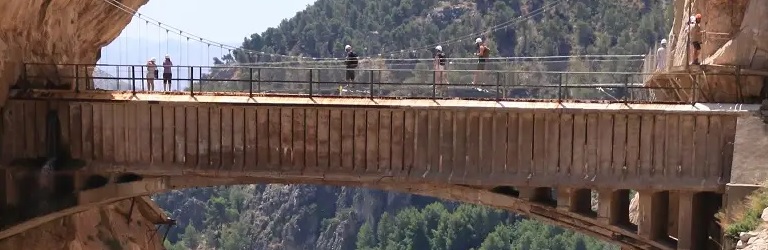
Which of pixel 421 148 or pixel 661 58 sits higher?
pixel 661 58

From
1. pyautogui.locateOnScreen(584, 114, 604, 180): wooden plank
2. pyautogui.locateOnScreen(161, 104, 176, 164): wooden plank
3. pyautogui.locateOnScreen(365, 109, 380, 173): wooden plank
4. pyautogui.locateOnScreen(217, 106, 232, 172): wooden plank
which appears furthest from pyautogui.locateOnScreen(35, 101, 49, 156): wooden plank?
pyautogui.locateOnScreen(584, 114, 604, 180): wooden plank

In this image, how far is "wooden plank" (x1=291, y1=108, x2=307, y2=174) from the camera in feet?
116

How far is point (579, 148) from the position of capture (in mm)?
34156

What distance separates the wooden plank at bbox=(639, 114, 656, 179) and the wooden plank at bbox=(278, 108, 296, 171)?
7935 millimetres

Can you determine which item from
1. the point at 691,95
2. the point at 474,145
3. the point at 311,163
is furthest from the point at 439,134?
the point at 691,95

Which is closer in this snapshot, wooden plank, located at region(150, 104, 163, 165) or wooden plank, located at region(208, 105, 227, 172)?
wooden plank, located at region(208, 105, 227, 172)

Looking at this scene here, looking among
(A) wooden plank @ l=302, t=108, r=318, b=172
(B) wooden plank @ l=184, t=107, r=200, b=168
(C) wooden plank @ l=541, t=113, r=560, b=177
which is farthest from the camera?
(B) wooden plank @ l=184, t=107, r=200, b=168

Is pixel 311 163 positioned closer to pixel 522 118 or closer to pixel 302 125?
pixel 302 125

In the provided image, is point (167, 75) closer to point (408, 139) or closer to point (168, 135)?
point (168, 135)

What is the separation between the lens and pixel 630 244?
34.5 m

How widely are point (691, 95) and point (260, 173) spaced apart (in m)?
10.1

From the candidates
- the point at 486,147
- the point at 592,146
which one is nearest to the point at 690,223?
the point at 592,146

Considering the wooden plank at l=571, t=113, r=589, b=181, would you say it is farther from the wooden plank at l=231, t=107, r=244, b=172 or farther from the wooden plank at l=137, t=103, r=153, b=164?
the wooden plank at l=137, t=103, r=153, b=164

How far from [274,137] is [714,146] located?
9.95 meters
